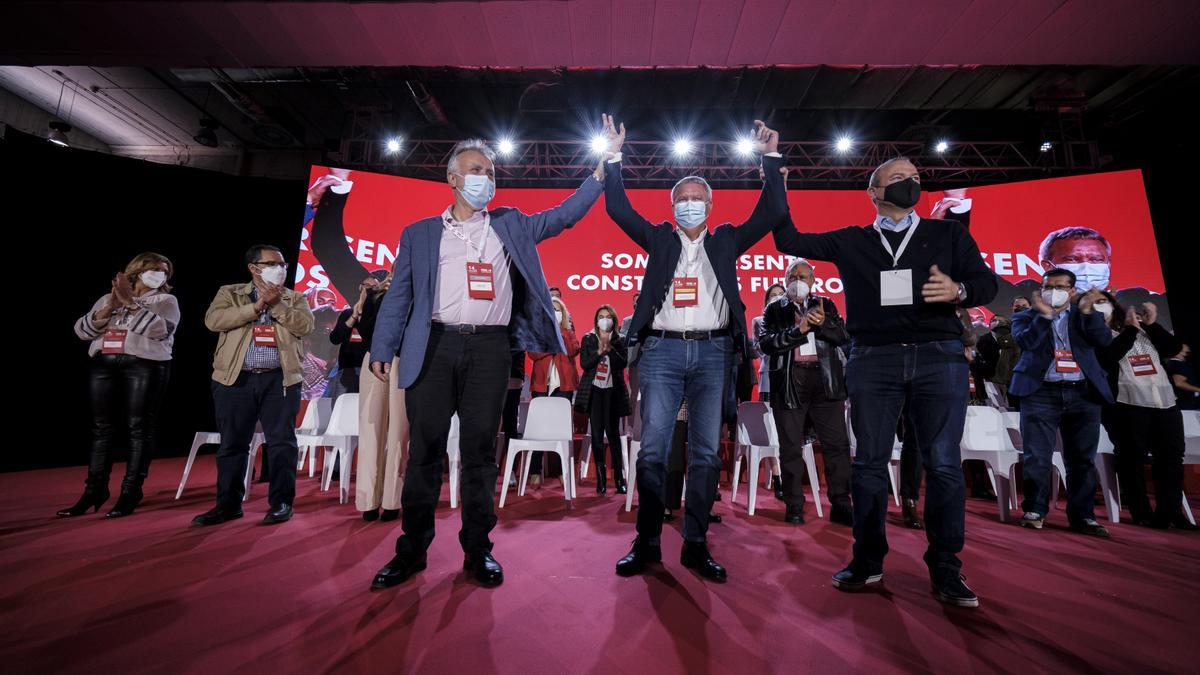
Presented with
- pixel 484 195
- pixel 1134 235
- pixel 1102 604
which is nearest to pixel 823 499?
pixel 1102 604

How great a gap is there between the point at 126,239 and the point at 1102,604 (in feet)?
31.8

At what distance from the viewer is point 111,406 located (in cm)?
332

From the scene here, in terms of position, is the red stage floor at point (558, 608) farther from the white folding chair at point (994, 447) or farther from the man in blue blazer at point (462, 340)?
the white folding chair at point (994, 447)

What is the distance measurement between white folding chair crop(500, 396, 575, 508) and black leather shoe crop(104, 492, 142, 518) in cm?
232

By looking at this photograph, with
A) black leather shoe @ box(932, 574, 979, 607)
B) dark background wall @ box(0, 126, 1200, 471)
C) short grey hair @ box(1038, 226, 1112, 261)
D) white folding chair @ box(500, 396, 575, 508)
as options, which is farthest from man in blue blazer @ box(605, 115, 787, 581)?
dark background wall @ box(0, 126, 1200, 471)

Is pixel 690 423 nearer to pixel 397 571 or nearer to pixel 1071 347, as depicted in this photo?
pixel 397 571

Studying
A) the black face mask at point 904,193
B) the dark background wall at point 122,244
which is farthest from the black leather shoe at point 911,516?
the dark background wall at point 122,244

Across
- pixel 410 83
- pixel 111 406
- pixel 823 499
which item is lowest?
pixel 823 499

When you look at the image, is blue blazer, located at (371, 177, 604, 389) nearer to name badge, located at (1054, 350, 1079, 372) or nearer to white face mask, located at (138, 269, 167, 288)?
white face mask, located at (138, 269, 167, 288)

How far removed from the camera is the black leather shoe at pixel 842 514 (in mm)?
3342

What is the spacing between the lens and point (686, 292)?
2.22 metres

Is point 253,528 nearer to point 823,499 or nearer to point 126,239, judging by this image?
point 823,499

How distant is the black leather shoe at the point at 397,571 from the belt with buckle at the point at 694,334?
1.39 meters

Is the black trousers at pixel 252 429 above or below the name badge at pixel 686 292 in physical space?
below
